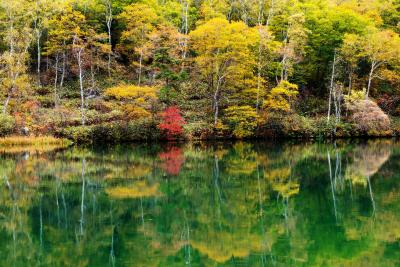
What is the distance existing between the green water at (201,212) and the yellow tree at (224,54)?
51.5 ft

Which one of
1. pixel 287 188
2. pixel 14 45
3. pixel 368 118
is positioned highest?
pixel 14 45

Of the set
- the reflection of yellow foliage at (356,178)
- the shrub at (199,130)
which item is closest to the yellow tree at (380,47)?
the shrub at (199,130)

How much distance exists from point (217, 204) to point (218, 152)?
1518 centimetres

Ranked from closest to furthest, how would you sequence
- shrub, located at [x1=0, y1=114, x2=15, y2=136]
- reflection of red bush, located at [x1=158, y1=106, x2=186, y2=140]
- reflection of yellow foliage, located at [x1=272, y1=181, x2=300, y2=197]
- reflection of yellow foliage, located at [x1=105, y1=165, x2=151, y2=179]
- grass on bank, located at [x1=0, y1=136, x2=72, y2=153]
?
reflection of yellow foliage, located at [x1=272, y1=181, x2=300, y2=197]
reflection of yellow foliage, located at [x1=105, y1=165, x2=151, y2=179]
grass on bank, located at [x1=0, y1=136, x2=72, y2=153]
shrub, located at [x1=0, y1=114, x2=15, y2=136]
reflection of red bush, located at [x1=158, y1=106, x2=186, y2=140]

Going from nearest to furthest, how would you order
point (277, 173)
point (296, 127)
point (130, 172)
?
point (277, 173)
point (130, 172)
point (296, 127)

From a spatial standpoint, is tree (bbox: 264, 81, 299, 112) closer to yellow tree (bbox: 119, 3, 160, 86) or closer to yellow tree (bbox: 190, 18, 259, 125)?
yellow tree (bbox: 190, 18, 259, 125)

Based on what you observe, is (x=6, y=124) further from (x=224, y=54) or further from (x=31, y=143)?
(x=224, y=54)

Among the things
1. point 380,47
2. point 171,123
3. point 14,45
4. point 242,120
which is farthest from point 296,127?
point 14,45

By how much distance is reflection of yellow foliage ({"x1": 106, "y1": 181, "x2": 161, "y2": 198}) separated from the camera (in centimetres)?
1586

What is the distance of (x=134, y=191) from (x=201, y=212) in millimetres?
3844

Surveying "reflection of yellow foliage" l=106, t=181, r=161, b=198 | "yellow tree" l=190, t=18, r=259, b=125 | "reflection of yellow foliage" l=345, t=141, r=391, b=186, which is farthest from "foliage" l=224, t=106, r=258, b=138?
"reflection of yellow foliage" l=106, t=181, r=161, b=198

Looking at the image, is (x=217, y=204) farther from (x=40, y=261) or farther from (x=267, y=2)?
(x=267, y=2)

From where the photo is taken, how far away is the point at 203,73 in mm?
40344

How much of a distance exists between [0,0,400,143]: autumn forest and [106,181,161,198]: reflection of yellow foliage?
1971cm
